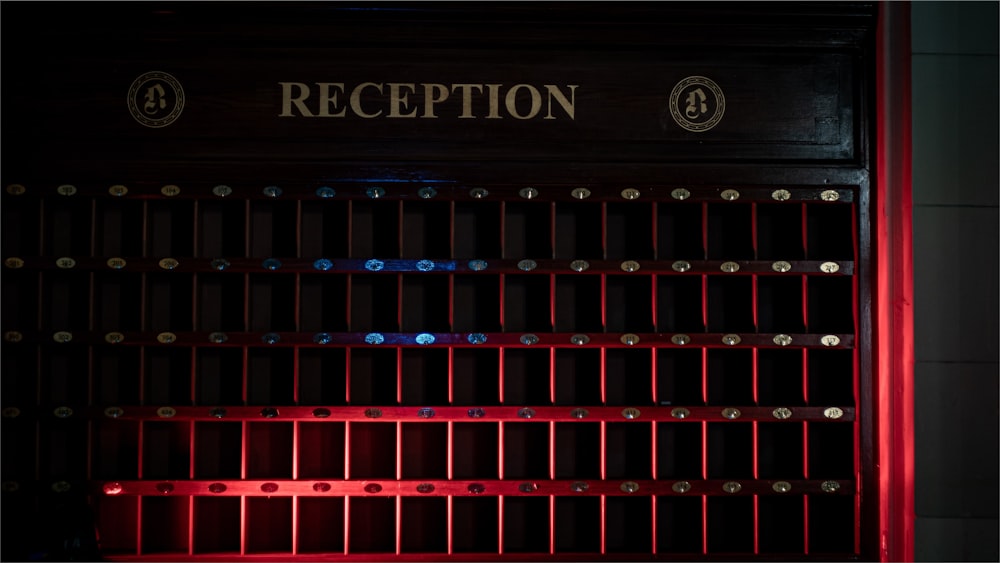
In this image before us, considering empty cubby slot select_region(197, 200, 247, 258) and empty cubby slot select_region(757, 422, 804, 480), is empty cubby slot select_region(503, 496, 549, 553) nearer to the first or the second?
empty cubby slot select_region(757, 422, 804, 480)

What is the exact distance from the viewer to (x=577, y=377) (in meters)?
2.77

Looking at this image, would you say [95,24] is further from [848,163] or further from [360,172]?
[848,163]

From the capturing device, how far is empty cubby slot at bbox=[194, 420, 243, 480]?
273 cm

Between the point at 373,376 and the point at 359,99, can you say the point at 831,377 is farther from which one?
the point at 359,99

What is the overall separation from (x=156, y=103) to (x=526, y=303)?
1.55m

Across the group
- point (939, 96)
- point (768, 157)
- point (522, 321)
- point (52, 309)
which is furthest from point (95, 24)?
point (939, 96)

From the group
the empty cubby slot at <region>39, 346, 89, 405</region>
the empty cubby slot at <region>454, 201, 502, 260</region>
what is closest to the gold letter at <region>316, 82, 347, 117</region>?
the empty cubby slot at <region>454, 201, 502, 260</region>

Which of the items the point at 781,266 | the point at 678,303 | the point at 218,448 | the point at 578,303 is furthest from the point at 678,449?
the point at 218,448

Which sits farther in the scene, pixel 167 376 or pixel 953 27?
pixel 167 376

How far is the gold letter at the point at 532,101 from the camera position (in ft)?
8.90

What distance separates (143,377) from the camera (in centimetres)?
265

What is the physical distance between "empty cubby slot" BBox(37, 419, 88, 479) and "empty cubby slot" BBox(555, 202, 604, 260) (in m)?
1.90

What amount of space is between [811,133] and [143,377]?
262 centimetres

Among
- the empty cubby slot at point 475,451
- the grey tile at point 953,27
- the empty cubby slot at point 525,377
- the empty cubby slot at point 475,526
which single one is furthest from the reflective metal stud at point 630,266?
the grey tile at point 953,27
